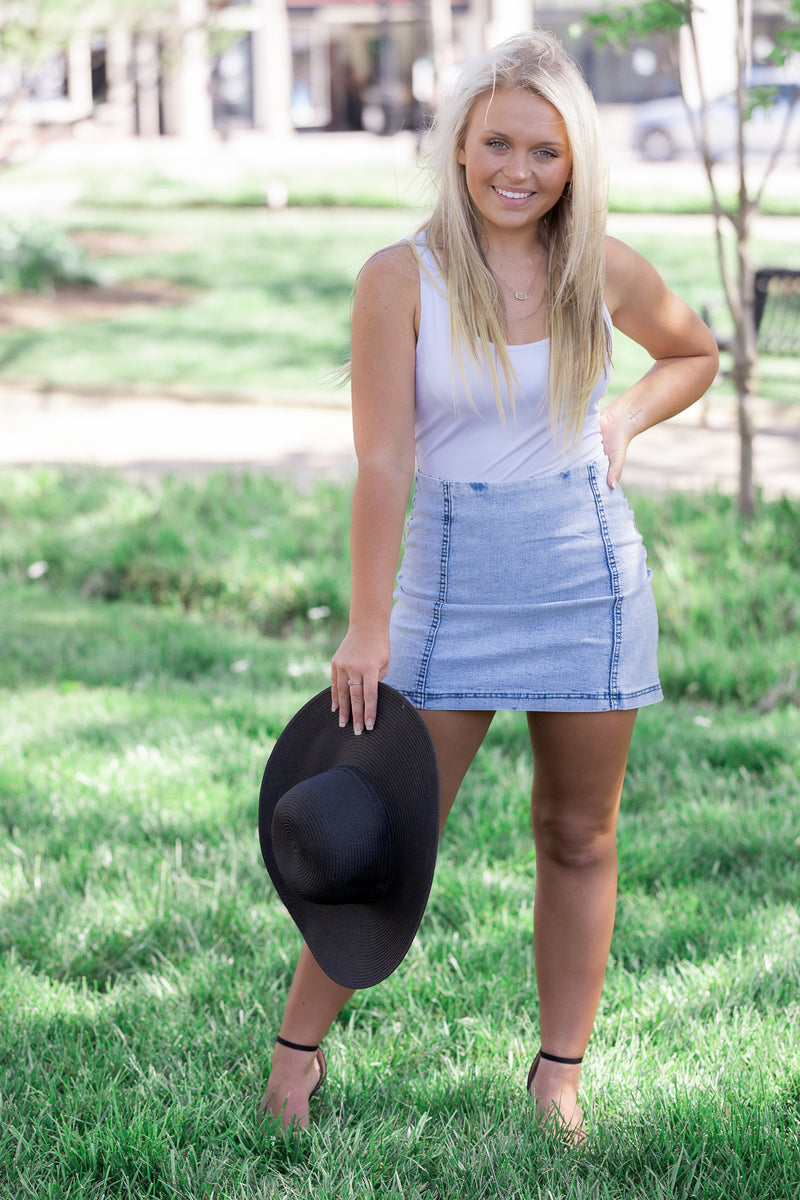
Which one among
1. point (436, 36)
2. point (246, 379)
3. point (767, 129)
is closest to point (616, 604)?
point (246, 379)

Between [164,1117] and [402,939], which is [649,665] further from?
[164,1117]

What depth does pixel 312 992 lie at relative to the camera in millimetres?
2312

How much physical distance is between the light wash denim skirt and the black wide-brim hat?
142 millimetres

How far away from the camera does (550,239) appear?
2.20 metres

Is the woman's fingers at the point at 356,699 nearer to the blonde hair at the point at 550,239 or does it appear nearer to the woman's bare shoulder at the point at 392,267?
the blonde hair at the point at 550,239

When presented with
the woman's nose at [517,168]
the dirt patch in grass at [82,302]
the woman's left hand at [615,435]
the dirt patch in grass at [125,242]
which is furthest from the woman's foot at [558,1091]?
the dirt patch in grass at [125,242]

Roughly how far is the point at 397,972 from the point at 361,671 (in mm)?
939

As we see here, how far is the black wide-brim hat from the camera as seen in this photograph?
206cm

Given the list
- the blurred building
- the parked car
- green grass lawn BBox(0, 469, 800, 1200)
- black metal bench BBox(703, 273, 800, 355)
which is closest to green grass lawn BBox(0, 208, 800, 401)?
black metal bench BBox(703, 273, 800, 355)

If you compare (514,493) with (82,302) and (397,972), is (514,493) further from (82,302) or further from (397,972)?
(82,302)

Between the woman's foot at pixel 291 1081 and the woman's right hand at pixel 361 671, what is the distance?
Answer: 634 mm

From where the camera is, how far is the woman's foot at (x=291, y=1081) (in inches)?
90.3

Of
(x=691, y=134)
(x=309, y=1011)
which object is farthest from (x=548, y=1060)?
(x=691, y=134)

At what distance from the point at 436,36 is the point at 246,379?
14029mm
